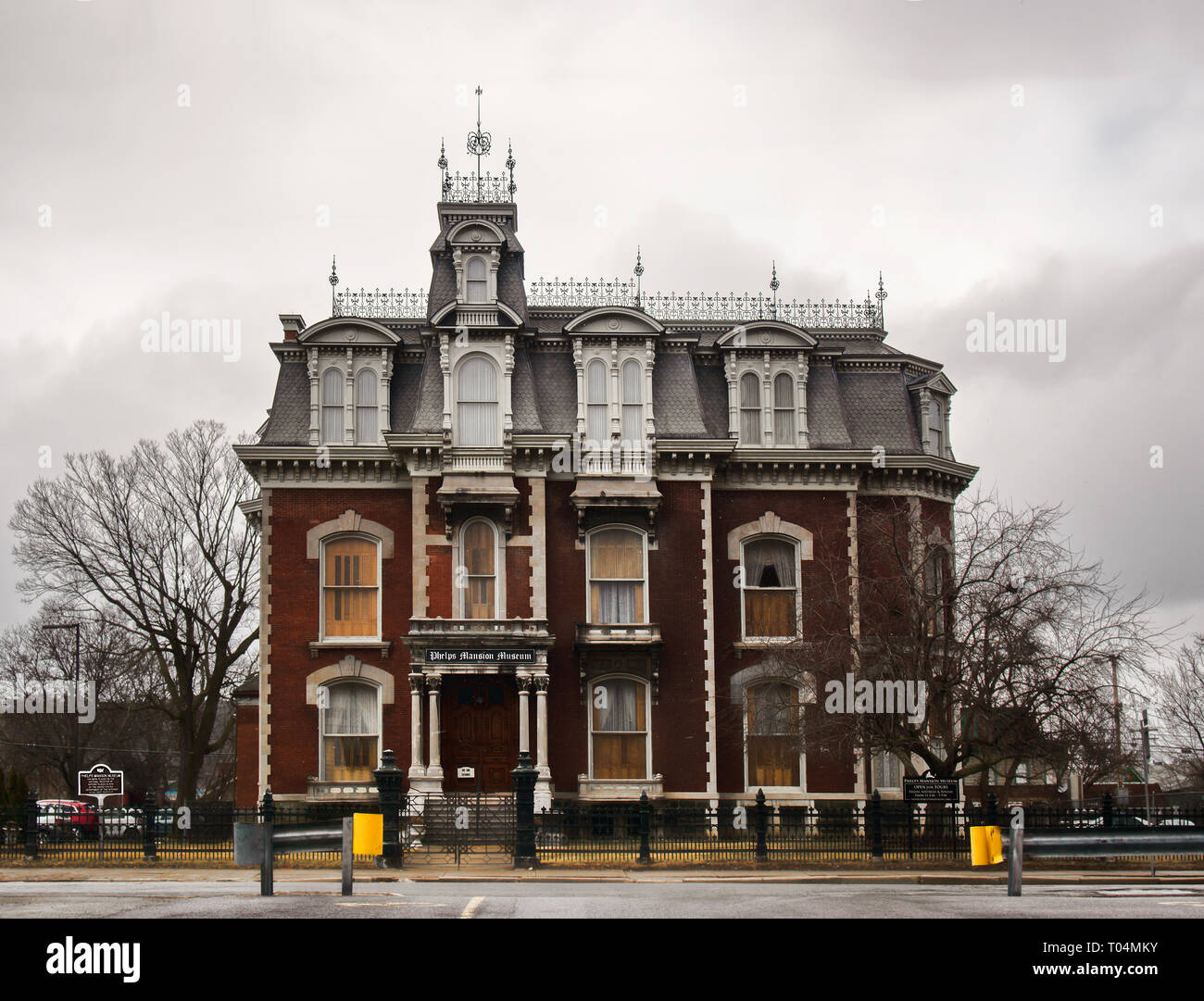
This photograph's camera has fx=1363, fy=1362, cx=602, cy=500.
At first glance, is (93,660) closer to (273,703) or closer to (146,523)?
(146,523)

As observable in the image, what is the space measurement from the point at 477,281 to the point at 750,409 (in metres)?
8.09

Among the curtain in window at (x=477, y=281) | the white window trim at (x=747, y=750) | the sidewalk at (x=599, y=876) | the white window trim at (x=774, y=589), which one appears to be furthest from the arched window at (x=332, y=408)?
the sidewalk at (x=599, y=876)

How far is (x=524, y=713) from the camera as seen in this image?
108 feet

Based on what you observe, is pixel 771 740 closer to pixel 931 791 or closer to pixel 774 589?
pixel 774 589

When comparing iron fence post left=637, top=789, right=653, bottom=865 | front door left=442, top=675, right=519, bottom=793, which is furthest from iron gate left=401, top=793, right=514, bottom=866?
iron fence post left=637, top=789, right=653, bottom=865

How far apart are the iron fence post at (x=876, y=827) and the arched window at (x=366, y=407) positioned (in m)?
16.1

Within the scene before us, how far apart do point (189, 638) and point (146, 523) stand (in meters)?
4.46

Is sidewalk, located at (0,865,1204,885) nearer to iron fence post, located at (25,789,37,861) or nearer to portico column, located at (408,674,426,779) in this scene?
iron fence post, located at (25,789,37,861)

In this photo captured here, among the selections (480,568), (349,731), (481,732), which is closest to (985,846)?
(481,732)

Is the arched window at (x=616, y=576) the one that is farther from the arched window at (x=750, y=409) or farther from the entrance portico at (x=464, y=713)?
the arched window at (x=750, y=409)

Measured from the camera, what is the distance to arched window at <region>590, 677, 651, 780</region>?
3450cm

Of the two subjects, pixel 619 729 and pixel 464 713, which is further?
pixel 619 729

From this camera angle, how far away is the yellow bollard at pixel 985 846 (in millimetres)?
21297

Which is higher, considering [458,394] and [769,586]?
[458,394]
